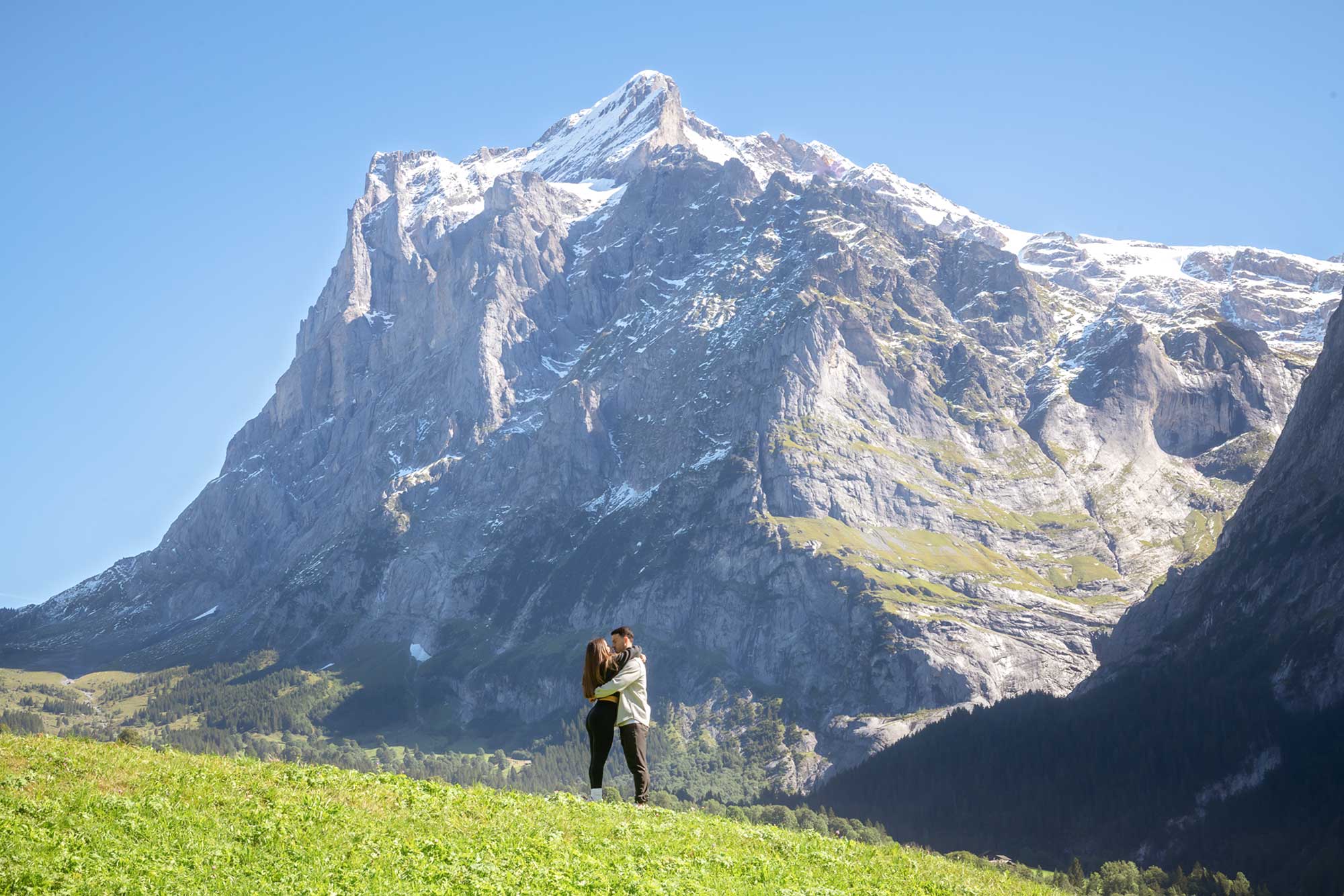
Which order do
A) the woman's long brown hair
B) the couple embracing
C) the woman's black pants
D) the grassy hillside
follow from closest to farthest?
the grassy hillside → the woman's long brown hair → the couple embracing → the woman's black pants

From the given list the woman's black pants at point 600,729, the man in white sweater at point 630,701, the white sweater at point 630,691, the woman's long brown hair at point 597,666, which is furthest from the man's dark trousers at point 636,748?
the woman's long brown hair at point 597,666

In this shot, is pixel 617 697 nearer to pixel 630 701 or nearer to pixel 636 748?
pixel 630 701

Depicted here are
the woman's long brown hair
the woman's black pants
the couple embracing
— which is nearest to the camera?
the woman's long brown hair

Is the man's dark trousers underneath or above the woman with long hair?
underneath

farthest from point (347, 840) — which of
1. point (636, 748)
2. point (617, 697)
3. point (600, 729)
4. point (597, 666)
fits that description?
point (617, 697)

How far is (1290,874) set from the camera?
167m

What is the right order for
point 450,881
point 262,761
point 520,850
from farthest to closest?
point 262,761 → point 520,850 → point 450,881

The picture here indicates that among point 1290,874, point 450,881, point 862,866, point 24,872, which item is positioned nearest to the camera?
point 24,872

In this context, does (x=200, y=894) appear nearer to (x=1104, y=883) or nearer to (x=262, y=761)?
(x=262, y=761)

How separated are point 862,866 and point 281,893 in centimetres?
1714

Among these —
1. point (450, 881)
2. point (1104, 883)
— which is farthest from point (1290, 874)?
point (450, 881)

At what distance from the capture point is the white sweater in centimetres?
3472

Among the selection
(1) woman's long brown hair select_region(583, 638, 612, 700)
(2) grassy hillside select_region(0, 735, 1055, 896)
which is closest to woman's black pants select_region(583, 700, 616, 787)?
(1) woman's long brown hair select_region(583, 638, 612, 700)

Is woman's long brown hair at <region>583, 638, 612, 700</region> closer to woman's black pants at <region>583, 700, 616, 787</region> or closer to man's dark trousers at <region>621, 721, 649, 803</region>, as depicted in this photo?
woman's black pants at <region>583, 700, 616, 787</region>
